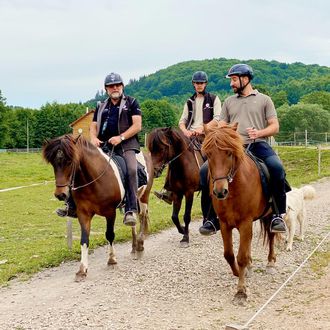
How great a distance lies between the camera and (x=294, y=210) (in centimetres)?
909

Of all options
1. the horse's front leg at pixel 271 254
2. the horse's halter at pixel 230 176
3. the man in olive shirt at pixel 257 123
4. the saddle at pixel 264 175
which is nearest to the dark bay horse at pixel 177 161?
the horse's front leg at pixel 271 254

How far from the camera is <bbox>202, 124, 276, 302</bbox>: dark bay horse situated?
Answer: 5582 millimetres

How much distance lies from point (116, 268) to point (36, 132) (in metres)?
89.6

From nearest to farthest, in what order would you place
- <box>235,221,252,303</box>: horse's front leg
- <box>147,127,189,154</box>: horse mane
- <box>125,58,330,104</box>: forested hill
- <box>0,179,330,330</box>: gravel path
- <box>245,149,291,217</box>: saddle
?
<box>0,179,330,330</box>: gravel path → <box>235,221,252,303</box>: horse's front leg → <box>245,149,291,217</box>: saddle → <box>147,127,189,154</box>: horse mane → <box>125,58,330,104</box>: forested hill

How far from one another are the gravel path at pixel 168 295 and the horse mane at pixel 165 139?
2060 mm

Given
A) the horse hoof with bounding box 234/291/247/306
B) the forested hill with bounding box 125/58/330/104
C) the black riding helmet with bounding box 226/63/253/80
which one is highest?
the forested hill with bounding box 125/58/330/104

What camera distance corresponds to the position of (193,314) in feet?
18.3

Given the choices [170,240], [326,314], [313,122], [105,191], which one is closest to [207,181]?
[105,191]

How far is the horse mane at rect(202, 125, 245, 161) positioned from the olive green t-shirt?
109 cm

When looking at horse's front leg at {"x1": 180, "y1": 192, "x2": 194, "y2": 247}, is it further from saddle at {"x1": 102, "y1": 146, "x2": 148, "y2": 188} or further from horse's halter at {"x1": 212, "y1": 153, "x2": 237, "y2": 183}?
horse's halter at {"x1": 212, "y1": 153, "x2": 237, "y2": 183}

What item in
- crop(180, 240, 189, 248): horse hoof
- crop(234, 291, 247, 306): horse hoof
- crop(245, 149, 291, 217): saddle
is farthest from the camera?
crop(180, 240, 189, 248): horse hoof

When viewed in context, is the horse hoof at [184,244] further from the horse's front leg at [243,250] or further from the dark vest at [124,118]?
the horse's front leg at [243,250]

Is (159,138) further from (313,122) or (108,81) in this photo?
(313,122)

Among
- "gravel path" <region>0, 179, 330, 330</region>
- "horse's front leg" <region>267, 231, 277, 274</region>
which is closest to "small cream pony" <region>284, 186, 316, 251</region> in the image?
"gravel path" <region>0, 179, 330, 330</region>
